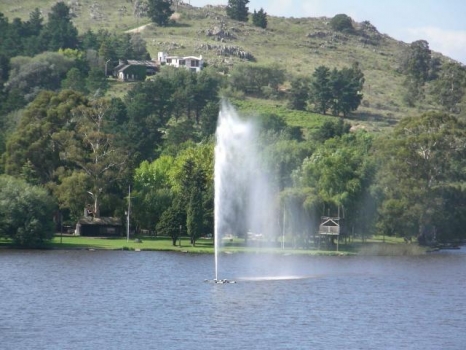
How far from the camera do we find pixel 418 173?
140375 millimetres

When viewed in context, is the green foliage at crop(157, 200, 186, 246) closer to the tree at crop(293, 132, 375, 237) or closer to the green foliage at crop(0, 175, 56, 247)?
the green foliage at crop(0, 175, 56, 247)

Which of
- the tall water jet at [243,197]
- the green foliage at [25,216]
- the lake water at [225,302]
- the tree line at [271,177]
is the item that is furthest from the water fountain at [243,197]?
the green foliage at [25,216]

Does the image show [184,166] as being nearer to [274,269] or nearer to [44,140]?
[44,140]

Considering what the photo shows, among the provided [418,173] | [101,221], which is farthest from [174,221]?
[418,173]

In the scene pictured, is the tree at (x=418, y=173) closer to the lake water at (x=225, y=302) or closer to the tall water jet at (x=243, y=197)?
the tall water jet at (x=243, y=197)

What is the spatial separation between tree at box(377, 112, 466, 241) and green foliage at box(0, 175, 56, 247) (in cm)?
3799

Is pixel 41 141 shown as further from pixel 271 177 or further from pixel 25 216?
pixel 271 177

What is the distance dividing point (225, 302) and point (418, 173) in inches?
A: 2483

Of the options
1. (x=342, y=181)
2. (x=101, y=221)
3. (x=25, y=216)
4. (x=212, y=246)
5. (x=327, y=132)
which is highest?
(x=327, y=132)

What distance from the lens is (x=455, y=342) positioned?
69.4 meters

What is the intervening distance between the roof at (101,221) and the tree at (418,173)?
98.6 ft

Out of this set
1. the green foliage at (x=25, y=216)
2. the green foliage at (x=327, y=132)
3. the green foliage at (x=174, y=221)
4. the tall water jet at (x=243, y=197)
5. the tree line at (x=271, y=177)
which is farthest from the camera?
the green foliage at (x=327, y=132)

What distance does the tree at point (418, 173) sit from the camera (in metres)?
136

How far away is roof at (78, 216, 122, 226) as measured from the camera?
453ft
